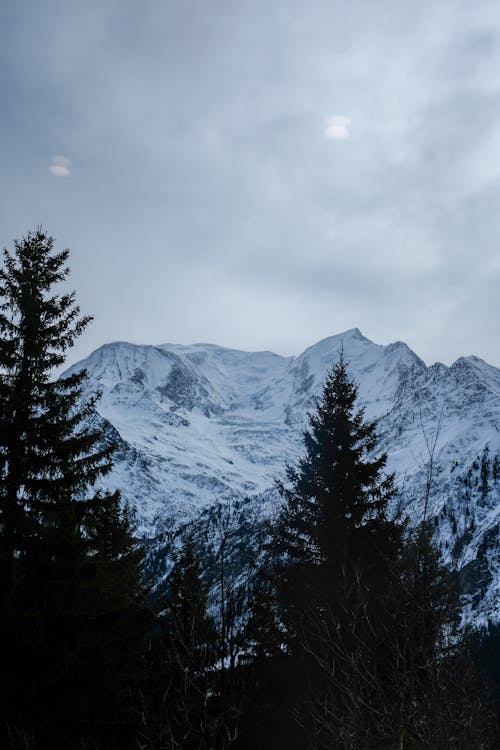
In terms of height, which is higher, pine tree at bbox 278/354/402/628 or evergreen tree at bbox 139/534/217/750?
pine tree at bbox 278/354/402/628

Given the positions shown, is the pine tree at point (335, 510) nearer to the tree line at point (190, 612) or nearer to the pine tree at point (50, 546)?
the tree line at point (190, 612)

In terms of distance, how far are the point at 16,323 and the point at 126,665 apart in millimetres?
8465

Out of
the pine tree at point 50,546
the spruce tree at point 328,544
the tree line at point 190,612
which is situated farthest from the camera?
the spruce tree at point 328,544

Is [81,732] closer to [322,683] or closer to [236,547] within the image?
[322,683]

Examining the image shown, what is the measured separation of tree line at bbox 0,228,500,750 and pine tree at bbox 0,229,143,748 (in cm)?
4

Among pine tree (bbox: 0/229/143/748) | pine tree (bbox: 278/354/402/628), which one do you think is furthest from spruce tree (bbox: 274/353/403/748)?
pine tree (bbox: 0/229/143/748)

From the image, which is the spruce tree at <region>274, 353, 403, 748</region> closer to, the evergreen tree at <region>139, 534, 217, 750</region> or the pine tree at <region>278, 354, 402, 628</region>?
the pine tree at <region>278, 354, 402, 628</region>

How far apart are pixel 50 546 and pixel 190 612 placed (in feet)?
11.9

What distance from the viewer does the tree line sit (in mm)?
9414

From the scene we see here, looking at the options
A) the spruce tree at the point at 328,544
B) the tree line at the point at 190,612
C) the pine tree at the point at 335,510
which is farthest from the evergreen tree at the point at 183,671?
the pine tree at the point at 335,510

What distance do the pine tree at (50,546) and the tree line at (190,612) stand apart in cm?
4

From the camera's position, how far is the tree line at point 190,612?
941 centimetres

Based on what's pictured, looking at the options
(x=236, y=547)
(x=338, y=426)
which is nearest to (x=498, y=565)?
(x=236, y=547)

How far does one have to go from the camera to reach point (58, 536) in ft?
41.2
